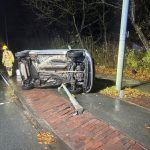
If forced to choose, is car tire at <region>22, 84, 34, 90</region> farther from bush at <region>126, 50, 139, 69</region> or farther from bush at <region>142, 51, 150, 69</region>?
bush at <region>142, 51, 150, 69</region>

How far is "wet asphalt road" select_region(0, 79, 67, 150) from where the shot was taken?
6270 mm

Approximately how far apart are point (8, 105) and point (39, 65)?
2054 millimetres

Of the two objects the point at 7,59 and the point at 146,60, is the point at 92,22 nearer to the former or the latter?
the point at 146,60

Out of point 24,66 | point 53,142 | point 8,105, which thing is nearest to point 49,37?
point 24,66

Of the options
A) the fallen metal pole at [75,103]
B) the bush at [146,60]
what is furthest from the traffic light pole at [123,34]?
A: the bush at [146,60]

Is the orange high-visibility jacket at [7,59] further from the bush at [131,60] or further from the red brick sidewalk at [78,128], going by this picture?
the bush at [131,60]

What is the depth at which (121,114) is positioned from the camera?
783 centimetres

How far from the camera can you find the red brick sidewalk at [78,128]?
604cm

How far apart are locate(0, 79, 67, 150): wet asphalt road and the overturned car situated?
1728mm

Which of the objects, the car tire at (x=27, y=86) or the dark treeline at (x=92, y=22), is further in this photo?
the dark treeline at (x=92, y=22)

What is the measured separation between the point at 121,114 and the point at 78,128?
1.46m

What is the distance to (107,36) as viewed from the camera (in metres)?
17.9

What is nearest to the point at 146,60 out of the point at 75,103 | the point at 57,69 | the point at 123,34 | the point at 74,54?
the point at 123,34

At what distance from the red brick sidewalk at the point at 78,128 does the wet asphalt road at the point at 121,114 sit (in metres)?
0.24
